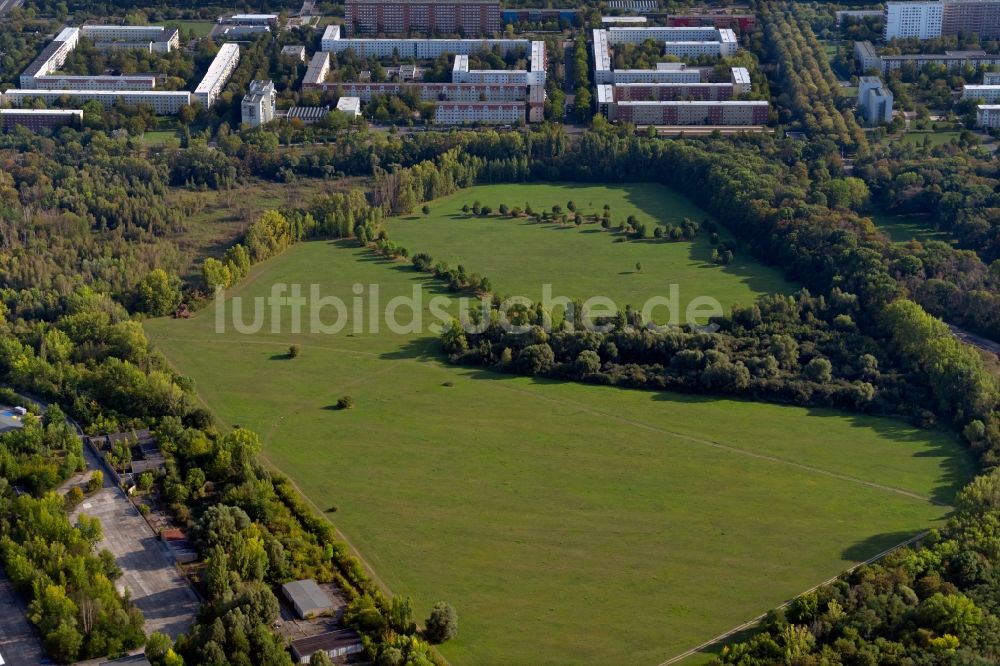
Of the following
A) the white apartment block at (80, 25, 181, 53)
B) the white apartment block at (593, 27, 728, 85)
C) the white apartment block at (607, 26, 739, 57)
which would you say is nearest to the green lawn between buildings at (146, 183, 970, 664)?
the white apartment block at (593, 27, 728, 85)

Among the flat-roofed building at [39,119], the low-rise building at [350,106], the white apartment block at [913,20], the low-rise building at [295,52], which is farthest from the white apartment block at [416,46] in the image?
the white apartment block at [913,20]

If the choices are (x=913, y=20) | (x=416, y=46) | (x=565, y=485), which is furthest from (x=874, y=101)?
(x=565, y=485)

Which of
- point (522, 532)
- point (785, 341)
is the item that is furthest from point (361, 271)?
point (522, 532)

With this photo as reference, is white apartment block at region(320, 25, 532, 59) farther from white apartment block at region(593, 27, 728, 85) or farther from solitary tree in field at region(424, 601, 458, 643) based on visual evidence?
solitary tree in field at region(424, 601, 458, 643)

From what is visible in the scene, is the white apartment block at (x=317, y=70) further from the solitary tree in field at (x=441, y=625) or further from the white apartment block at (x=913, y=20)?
the solitary tree in field at (x=441, y=625)

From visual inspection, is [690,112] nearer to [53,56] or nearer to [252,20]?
[252,20]

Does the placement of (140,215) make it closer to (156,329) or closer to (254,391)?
(156,329)
